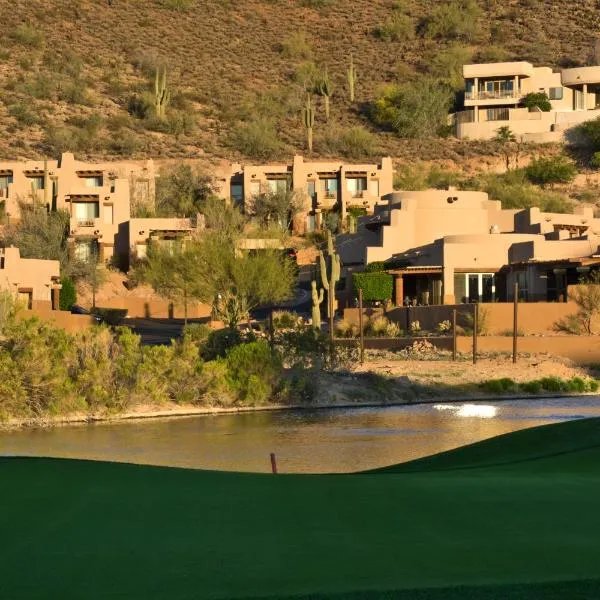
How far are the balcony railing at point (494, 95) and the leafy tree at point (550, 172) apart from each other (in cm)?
720

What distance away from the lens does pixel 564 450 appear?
32.1ft

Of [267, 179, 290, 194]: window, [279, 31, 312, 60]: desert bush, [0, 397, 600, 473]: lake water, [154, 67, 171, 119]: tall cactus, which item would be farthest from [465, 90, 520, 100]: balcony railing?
[0, 397, 600, 473]: lake water

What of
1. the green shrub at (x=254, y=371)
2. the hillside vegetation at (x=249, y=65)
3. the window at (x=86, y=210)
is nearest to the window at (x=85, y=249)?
the window at (x=86, y=210)

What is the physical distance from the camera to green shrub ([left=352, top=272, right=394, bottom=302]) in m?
53.0

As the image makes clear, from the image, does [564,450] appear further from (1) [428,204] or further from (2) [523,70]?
(2) [523,70]

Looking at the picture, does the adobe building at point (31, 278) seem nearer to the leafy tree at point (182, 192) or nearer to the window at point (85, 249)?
the window at point (85, 249)

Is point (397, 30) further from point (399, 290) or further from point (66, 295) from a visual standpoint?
point (399, 290)

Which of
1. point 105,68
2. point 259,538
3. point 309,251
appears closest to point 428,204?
point 309,251

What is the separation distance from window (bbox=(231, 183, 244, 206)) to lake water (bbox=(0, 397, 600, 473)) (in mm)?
43954

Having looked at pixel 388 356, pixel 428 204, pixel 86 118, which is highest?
pixel 86 118

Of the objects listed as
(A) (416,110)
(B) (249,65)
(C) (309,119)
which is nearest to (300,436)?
(C) (309,119)

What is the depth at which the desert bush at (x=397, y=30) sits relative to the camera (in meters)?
120

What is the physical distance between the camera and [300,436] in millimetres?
26844

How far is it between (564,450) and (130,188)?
68253 millimetres
